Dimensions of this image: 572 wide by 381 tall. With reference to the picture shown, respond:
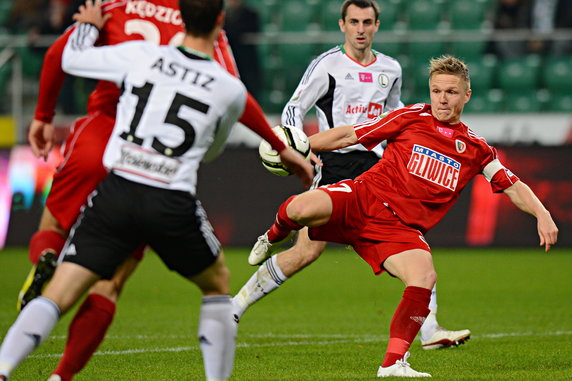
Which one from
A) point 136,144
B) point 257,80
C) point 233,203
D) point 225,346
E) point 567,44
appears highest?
point 136,144

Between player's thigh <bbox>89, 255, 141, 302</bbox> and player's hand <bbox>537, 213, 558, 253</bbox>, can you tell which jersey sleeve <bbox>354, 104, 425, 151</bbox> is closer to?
player's hand <bbox>537, 213, 558, 253</bbox>

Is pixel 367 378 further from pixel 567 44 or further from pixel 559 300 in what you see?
pixel 567 44

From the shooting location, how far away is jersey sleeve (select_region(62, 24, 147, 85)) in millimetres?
4430

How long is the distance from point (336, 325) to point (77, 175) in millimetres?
3767

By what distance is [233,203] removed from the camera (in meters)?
14.3

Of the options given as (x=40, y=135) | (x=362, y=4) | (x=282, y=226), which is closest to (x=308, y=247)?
(x=282, y=226)

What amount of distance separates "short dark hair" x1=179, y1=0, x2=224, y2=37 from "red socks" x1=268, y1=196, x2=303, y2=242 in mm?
2165

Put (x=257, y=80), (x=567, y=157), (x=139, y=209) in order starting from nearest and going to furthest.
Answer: (x=139, y=209)
(x=567, y=157)
(x=257, y=80)

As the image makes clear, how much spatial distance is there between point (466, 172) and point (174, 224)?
2505mm

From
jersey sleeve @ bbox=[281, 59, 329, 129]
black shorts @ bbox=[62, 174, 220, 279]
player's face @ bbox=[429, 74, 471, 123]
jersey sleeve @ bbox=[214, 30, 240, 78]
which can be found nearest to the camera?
black shorts @ bbox=[62, 174, 220, 279]

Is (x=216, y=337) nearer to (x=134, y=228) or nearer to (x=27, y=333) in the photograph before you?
(x=134, y=228)

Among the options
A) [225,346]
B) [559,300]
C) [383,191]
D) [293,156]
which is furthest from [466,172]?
[559,300]

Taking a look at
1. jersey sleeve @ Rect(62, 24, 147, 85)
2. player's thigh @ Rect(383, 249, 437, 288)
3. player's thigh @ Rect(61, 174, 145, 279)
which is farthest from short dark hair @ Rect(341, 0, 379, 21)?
player's thigh @ Rect(61, 174, 145, 279)

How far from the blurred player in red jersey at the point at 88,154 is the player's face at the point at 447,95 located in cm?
155
